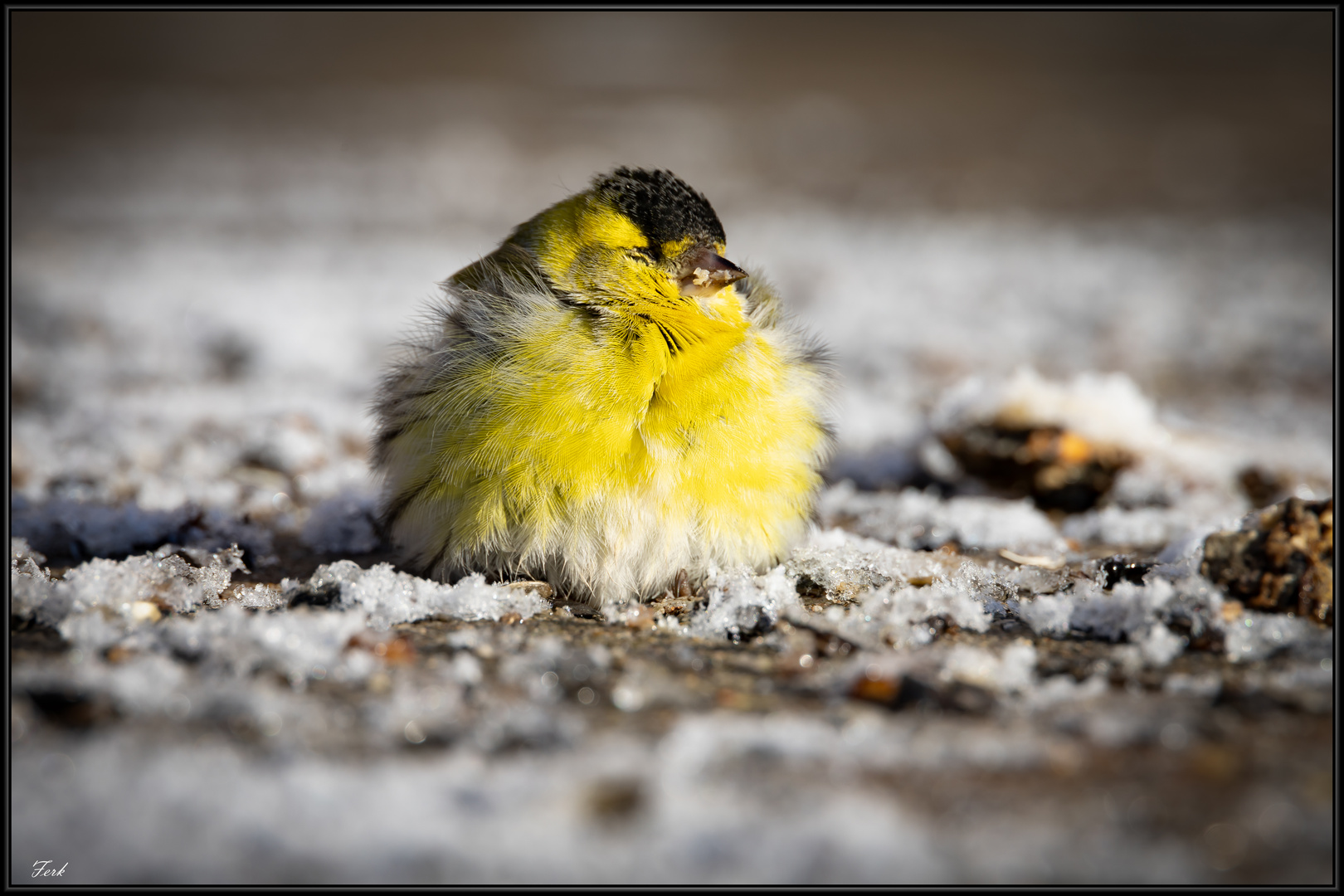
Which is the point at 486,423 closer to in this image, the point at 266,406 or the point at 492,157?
the point at 266,406

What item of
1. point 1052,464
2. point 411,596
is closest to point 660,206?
point 411,596

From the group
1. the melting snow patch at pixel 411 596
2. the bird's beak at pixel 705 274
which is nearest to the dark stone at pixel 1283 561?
the bird's beak at pixel 705 274

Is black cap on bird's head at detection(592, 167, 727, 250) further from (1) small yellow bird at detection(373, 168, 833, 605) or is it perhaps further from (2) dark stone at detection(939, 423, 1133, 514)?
(2) dark stone at detection(939, 423, 1133, 514)

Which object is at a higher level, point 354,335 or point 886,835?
point 354,335

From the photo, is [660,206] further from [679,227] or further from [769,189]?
[769,189]

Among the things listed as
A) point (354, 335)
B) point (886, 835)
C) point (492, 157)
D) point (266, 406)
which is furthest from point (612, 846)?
point (492, 157)

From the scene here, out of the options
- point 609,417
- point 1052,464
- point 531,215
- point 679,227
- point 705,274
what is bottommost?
point 1052,464
